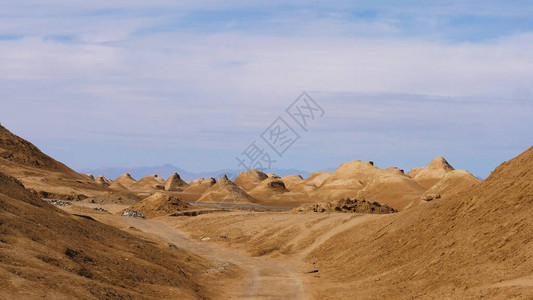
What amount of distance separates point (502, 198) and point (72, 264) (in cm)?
1699

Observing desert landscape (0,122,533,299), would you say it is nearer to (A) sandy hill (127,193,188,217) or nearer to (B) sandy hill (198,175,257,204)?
(A) sandy hill (127,193,188,217)

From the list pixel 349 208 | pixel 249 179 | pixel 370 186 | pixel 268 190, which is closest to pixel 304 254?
pixel 349 208

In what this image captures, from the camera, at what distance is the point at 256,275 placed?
2727 cm

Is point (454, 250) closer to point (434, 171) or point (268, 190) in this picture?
point (434, 171)

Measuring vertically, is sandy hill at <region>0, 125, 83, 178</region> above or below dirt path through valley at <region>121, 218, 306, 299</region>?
above

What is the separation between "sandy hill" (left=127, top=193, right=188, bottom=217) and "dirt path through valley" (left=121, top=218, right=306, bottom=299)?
63.1 feet

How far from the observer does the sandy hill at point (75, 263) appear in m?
15.5

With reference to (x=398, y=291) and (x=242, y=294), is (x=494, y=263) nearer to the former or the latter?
(x=398, y=291)

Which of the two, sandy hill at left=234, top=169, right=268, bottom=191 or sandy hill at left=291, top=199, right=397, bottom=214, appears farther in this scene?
sandy hill at left=234, top=169, right=268, bottom=191

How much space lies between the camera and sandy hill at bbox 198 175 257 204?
337 ft

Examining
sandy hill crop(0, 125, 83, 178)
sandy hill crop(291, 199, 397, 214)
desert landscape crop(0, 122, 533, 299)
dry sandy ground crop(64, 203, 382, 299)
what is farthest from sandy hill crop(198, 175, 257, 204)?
desert landscape crop(0, 122, 533, 299)

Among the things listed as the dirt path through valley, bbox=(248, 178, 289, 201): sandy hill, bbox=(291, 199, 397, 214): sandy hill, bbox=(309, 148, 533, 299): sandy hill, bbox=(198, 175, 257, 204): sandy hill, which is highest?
bbox=(248, 178, 289, 201): sandy hill

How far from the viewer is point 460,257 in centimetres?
2111

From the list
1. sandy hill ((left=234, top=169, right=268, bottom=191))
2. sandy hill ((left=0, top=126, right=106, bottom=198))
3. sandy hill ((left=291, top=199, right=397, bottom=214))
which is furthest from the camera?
sandy hill ((left=234, top=169, right=268, bottom=191))
